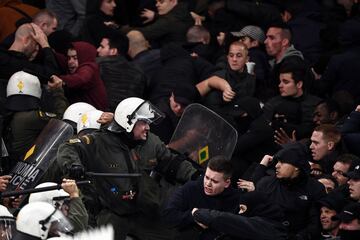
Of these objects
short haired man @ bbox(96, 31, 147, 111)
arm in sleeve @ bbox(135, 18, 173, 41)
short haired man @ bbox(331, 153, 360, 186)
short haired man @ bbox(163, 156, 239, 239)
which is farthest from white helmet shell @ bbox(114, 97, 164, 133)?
arm in sleeve @ bbox(135, 18, 173, 41)

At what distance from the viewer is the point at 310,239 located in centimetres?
1650

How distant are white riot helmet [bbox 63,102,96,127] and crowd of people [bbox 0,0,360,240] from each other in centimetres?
2

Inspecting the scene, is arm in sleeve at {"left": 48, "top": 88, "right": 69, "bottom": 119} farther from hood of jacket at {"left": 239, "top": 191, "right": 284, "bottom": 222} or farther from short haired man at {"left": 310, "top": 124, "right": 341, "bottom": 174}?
hood of jacket at {"left": 239, "top": 191, "right": 284, "bottom": 222}

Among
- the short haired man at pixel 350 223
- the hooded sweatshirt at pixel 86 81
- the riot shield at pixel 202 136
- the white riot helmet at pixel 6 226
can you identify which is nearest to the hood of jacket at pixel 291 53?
the hooded sweatshirt at pixel 86 81

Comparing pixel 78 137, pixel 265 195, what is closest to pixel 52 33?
pixel 78 137

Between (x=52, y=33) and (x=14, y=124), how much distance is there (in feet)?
6.71

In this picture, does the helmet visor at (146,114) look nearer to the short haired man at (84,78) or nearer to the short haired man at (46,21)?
the short haired man at (84,78)

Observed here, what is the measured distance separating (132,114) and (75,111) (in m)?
1.39

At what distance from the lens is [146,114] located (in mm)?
16688

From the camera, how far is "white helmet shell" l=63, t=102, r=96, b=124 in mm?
17719

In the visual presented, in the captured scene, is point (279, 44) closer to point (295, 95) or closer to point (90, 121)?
point (295, 95)

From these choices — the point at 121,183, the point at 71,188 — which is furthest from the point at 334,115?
the point at 71,188

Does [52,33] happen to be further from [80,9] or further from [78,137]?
[78,137]

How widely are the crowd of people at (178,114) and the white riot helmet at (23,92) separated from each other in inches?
0.4
